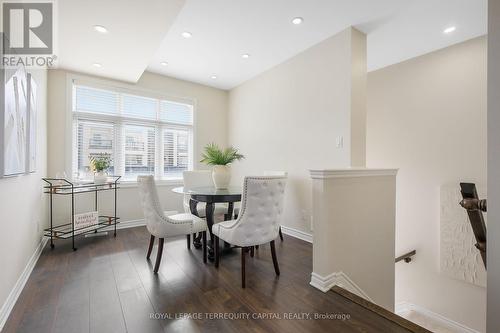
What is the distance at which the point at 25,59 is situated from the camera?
208cm

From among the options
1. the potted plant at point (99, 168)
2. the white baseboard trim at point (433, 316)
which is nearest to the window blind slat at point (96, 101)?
the potted plant at point (99, 168)

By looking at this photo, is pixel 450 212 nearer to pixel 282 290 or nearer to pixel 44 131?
pixel 282 290

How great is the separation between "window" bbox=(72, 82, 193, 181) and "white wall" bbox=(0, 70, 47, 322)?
0.51 m

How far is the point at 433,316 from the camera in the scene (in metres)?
3.23

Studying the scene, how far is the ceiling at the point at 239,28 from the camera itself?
217cm

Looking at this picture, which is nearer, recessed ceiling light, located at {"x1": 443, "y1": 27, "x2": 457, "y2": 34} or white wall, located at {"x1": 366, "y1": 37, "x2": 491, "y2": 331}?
recessed ceiling light, located at {"x1": 443, "y1": 27, "x2": 457, "y2": 34}

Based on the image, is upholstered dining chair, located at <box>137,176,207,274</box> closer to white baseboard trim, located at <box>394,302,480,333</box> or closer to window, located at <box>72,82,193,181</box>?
window, located at <box>72,82,193,181</box>

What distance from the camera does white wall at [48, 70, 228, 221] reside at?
128 inches

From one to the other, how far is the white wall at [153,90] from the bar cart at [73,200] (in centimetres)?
17

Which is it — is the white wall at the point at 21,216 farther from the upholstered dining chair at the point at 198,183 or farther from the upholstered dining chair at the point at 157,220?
the upholstered dining chair at the point at 198,183

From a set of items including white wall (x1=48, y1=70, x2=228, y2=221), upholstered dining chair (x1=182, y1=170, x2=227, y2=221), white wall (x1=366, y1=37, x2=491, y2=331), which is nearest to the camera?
white wall (x1=366, y1=37, x2=491, y2=331)

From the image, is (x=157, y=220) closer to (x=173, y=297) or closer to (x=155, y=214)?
(x=155, y=214)

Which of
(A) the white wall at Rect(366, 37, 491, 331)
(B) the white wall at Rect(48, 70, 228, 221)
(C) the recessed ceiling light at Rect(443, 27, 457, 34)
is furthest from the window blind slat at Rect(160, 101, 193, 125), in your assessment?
(C) the recessed ceiling light at Rect(443, 27, 457, 34)

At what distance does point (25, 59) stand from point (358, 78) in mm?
3561
